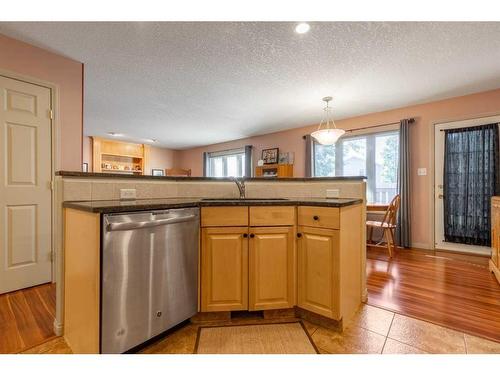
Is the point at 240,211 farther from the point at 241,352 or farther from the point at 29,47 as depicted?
the point at 29,47

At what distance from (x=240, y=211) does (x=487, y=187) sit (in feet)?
12.0

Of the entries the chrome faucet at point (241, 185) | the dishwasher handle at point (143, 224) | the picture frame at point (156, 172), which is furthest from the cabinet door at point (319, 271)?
the picture frame at point (156, 172)

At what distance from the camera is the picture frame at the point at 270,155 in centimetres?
577

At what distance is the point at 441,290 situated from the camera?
2.22 metres

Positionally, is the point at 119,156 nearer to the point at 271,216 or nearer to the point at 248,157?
the point at 248,157

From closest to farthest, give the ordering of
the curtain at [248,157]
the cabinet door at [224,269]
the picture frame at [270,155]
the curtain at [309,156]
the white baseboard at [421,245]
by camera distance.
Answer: the cabinet door at [224,269]
the white baseboard at [421,245]
the curtain at [309,156]
the picture frame at [270,155]
the curtain at [248,157]

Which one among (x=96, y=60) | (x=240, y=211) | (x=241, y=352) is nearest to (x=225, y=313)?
(x=241, y=352)

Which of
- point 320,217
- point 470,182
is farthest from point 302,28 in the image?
point 470,182

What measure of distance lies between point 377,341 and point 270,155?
473cm

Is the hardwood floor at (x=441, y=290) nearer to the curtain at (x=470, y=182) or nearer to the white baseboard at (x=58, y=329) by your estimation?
the curtain at (x=470, y=182)

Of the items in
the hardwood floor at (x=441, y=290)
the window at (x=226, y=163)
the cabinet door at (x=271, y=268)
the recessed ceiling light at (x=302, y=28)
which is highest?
the recessed ceiling light at (x=302, y=28)

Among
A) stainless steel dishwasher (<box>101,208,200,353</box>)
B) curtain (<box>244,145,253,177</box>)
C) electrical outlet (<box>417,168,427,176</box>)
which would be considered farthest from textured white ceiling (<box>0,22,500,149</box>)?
curtain (<box>244,145,253,177</box>)

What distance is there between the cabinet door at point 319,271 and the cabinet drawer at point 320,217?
1.4 inches

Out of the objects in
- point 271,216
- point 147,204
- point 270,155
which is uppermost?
point 270,155
